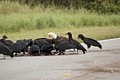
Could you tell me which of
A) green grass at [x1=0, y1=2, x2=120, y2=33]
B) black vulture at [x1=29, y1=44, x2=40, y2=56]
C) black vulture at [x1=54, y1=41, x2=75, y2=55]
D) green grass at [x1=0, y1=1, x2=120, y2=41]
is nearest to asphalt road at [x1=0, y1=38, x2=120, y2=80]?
black vulture at [x1=29, y1=44, x2=40, y2=56]

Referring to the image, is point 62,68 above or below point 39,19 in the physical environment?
below

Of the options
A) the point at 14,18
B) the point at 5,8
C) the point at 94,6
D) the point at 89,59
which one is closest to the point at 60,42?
the point at 89,59

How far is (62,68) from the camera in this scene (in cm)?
1041

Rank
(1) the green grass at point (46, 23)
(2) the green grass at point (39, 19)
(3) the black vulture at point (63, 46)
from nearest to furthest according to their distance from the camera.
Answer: (3) the black vulture at point (63, 46), (1) the green grass at point (46, 23), (2) the green grass at point (39, 19)

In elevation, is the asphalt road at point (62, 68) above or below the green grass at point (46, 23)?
below

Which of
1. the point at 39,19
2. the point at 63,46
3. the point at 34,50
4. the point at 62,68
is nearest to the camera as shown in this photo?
the point at 62,68

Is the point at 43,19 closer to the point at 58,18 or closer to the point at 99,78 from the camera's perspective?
the point at 58,18

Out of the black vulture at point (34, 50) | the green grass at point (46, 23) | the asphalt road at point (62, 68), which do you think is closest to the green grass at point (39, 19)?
the green grass at point (46, 23)

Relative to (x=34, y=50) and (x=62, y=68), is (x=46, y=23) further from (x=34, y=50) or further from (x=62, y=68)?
(x=62, y=68)

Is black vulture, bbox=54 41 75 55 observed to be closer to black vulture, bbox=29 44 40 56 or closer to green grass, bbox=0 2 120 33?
black vulture, bbox=29 44 40 56

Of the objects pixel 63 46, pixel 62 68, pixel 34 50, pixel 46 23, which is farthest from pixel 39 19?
pixel 62 68

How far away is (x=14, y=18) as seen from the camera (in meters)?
25.8

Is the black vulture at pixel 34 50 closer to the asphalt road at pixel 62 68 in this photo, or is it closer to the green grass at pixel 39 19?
the asphalt road at pixel 62 68

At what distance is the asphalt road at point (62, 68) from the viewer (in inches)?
356
